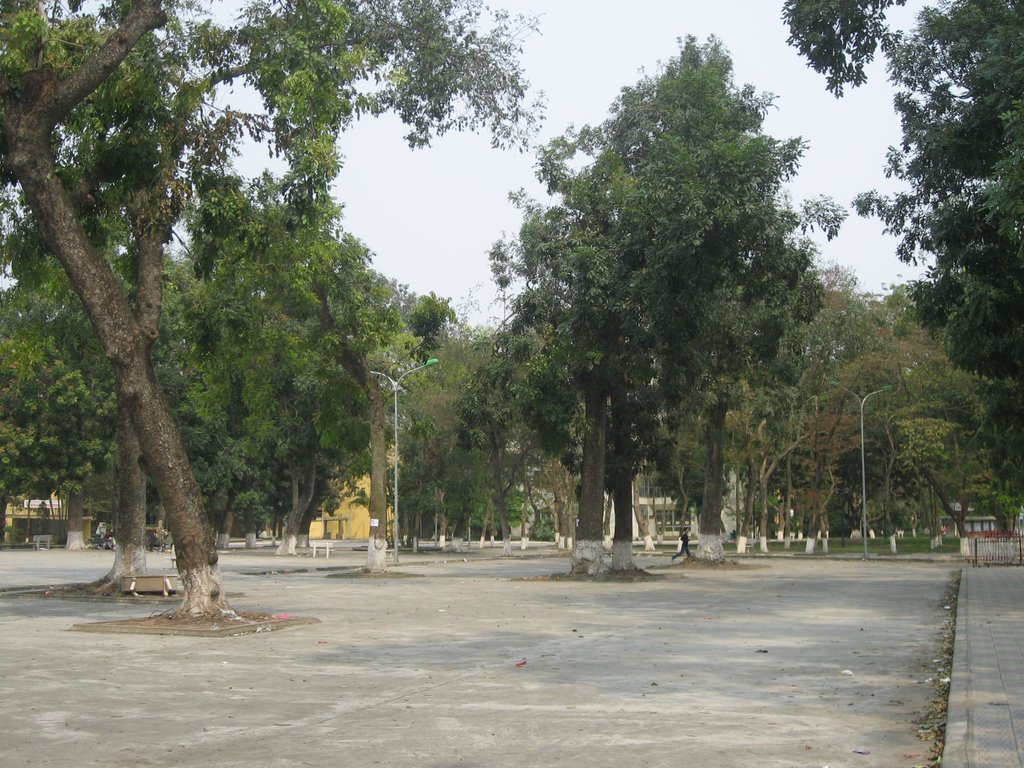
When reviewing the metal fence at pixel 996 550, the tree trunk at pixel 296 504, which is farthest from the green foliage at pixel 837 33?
the tree trunk at pixel 296 504

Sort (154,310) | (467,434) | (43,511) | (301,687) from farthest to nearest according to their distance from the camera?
(43,511)
(467,434)
(154,310)
(301,687)

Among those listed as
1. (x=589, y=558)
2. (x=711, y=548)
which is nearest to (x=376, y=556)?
(x=589, y=558)

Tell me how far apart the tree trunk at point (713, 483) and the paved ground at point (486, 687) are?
696 inches

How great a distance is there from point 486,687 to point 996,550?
37.9m

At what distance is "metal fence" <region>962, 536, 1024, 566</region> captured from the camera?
4234 cm

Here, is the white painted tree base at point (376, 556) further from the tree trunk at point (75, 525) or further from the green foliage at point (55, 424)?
the tree trunk at point (75, 525)

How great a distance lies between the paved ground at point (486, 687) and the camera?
770 cm

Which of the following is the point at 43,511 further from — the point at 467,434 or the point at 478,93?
the point at 478,93

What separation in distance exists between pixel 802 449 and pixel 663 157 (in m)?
36.7

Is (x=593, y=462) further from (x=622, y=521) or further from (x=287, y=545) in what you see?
(x=287, y=545)

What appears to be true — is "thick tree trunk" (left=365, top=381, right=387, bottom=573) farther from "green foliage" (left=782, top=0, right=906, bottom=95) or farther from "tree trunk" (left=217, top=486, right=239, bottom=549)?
"tree trunk" (left=217, top=486, right=239, bottom=549)

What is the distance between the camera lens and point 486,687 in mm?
10703

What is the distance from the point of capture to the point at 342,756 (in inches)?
295

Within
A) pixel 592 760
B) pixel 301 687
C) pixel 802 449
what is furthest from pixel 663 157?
pixel 802 449
